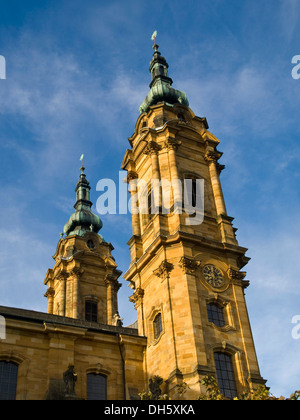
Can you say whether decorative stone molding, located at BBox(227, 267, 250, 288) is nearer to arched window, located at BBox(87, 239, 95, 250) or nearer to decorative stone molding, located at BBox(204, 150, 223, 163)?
decorative stone molding, located at BBox(204, 150, 223, 163)

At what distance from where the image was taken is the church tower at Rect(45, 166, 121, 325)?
45375 mm

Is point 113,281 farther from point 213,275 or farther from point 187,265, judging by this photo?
point 187,265

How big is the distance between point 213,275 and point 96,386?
874cm

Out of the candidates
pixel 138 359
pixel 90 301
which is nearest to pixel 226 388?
pixel 138 359

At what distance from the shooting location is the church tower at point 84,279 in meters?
45.4

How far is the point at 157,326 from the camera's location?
104 feet

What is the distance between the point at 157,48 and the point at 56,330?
28.6m

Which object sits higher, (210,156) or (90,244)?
(90,244)

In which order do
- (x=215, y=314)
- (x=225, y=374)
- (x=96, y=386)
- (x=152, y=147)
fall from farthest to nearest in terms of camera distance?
(x=152, y=147), (x=215, y=314), (x=96, y=386), (x=225, y=374)

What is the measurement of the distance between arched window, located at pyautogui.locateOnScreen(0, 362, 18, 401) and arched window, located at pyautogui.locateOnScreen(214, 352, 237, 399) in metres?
10.0

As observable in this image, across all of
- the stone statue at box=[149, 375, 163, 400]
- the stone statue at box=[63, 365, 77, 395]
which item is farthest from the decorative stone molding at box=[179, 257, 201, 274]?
the stone statue at box=[63, 365, 77, 395]

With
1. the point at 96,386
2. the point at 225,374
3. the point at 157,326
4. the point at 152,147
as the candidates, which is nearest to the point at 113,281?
the point at 152,147

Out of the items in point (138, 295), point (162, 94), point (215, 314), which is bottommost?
point (215, 314)

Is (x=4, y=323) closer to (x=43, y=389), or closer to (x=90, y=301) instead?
(x=43, y=389)
